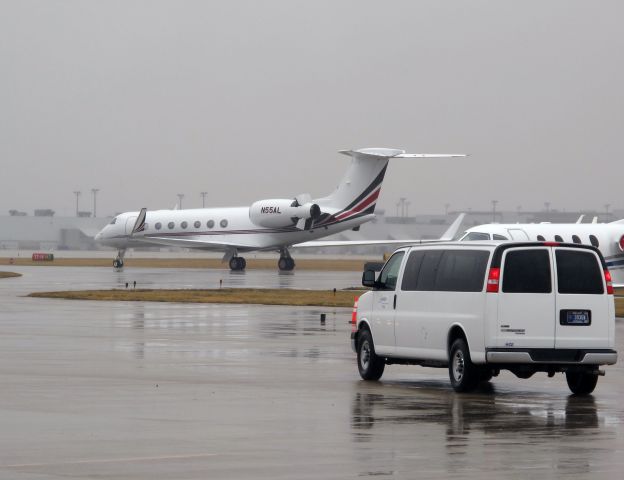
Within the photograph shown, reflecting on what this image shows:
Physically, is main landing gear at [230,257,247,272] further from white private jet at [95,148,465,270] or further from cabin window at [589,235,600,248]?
cabin window at [589,235,600,248]

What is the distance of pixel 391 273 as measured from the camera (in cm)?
2059

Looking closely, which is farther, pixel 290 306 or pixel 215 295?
pixel 215 295

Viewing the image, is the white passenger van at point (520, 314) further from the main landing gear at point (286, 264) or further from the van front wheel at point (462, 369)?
the main landing gear at point (286, 264)

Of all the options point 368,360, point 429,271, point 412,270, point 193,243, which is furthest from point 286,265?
point 429,271

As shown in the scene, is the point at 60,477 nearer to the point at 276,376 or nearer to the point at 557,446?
the point at 557,446

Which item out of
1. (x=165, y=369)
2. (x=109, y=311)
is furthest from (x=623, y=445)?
(x=109, y=311)

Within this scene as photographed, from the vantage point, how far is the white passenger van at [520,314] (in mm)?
17672

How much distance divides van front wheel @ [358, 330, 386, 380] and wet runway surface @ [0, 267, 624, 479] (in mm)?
258

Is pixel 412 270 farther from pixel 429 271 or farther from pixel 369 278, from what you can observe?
pixel 369 278

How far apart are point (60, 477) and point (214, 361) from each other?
11.6 meters

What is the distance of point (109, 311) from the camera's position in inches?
1425

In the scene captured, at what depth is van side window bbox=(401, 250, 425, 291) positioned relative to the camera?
773 inches

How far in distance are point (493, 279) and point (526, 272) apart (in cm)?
47

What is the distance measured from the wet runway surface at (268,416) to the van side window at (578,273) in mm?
1473
